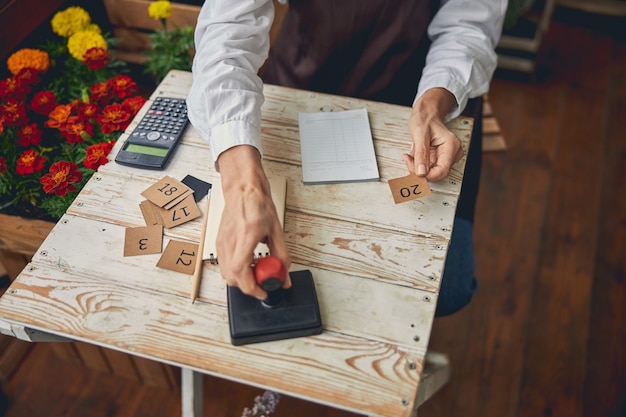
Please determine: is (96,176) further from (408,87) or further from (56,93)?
(408,87)

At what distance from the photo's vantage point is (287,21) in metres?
1.44

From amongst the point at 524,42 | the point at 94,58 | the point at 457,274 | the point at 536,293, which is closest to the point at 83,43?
the point at 94,58

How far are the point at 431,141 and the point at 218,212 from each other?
0.44 metres

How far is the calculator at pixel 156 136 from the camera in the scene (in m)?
1.13

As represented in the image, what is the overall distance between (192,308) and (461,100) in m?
0.70

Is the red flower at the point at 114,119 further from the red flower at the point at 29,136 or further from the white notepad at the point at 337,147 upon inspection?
the white notepad at the point at 337,147

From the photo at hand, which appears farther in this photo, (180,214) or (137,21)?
(137,21)

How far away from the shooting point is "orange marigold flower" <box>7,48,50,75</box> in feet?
4.81

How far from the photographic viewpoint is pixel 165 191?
1081 millimetres

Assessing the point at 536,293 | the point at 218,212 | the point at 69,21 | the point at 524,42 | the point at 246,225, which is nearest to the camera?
the point at 246,225

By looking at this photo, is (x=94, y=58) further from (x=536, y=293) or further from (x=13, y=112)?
(x=536, y=293)

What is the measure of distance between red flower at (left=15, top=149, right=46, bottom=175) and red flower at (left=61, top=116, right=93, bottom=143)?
0.25 ft

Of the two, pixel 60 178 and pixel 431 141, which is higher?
pixel 431 141

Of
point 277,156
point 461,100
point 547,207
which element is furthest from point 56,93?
point 547,207
